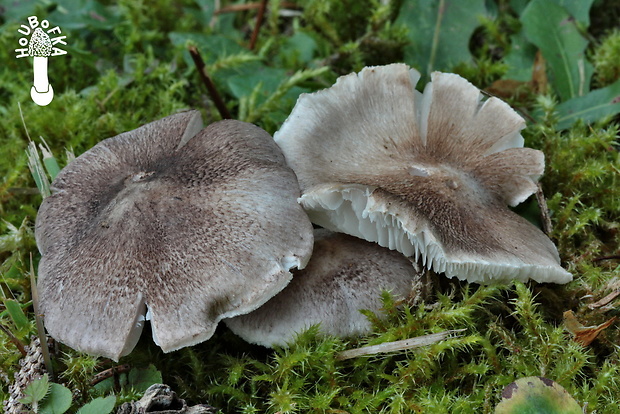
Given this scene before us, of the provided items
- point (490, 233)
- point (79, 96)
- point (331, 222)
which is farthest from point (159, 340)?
point (79, 96)

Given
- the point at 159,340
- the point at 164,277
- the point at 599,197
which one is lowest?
the point at 599,197

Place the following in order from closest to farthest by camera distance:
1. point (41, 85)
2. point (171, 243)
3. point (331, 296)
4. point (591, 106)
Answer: point (171, 243)
point (331, 296)
point (591, 106)
point (41, 85)

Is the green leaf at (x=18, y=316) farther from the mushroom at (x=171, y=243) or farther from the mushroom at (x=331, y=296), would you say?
the mushroom at (x=331, y=296)

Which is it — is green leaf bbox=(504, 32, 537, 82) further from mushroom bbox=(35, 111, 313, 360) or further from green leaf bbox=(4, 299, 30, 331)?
green leaf bbox=(4, 299, 30, 331)

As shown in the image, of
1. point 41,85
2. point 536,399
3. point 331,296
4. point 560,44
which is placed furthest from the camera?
point 41,85

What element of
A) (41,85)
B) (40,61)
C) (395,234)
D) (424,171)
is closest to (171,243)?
(395,234)

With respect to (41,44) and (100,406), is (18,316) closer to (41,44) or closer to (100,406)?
(100,406)

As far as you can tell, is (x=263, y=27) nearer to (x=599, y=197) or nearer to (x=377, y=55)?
(x=377, y=55)
